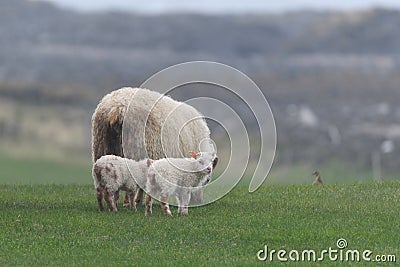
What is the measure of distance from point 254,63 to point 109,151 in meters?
77.3

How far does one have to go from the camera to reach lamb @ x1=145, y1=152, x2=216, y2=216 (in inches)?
624

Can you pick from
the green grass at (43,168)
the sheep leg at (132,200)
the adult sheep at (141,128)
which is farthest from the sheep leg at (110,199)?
the green grass at (43,168)

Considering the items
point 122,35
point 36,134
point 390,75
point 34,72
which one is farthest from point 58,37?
point 36,134

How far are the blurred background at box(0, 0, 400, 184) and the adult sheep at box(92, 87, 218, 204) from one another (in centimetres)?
1610

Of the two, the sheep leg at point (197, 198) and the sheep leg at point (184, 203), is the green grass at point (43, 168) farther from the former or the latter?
the sheep leg at point (184, 203)

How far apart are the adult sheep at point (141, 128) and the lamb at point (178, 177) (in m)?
0.75

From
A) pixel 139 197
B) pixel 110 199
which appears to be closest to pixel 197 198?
pixel 139 197

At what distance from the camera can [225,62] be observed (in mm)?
88438

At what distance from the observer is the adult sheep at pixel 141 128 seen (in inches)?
672

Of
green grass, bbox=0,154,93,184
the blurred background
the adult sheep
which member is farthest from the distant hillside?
the adult sheep

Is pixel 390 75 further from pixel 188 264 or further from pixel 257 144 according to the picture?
pixel 188 264

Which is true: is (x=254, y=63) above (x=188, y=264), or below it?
above

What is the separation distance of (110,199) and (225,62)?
7260 cm

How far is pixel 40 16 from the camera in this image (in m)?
119
